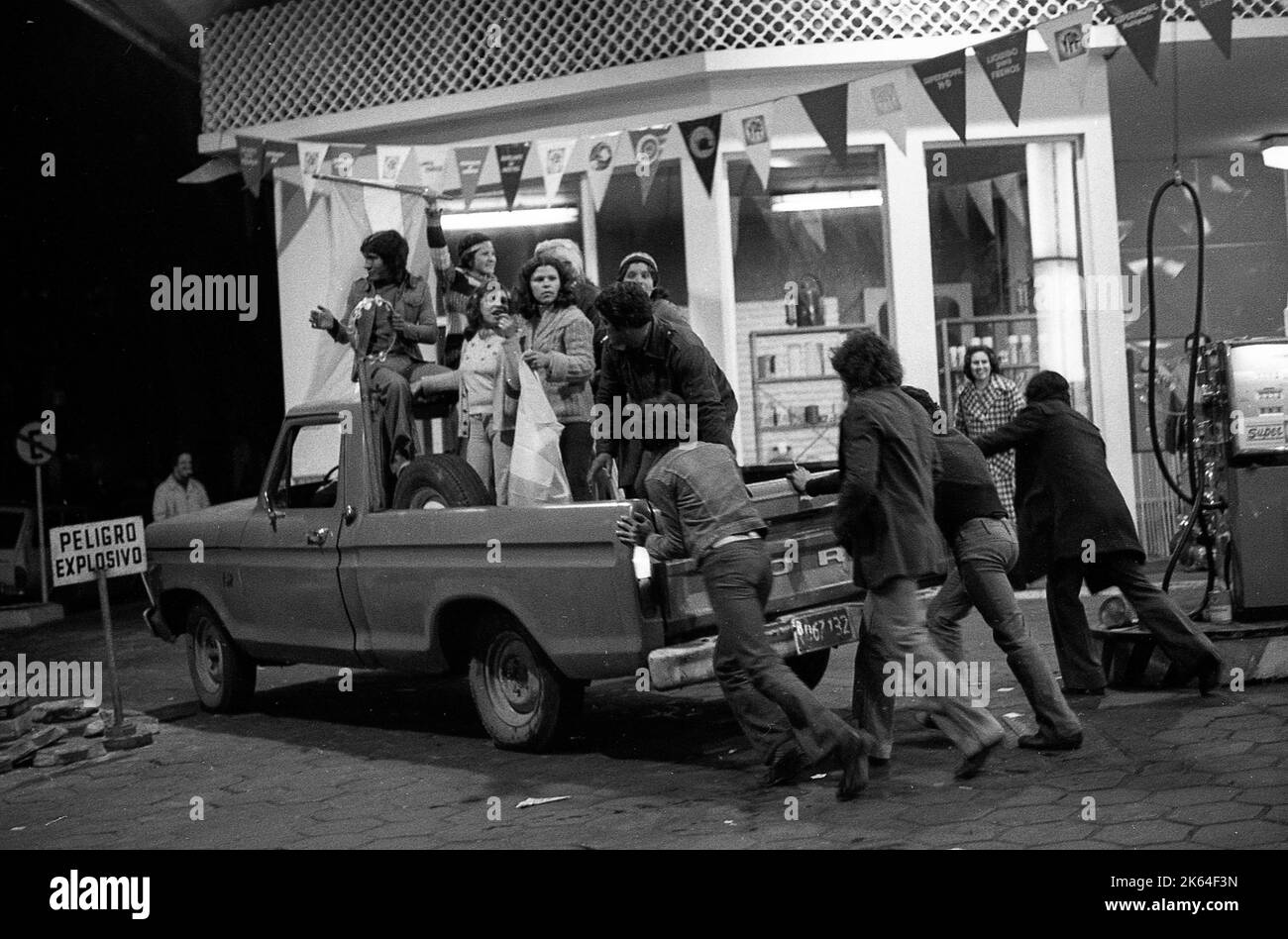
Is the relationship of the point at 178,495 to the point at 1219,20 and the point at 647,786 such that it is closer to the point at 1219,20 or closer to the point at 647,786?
the point at 647,786

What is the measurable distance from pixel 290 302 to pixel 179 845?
862 cm

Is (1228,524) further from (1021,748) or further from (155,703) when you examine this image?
(155,703)

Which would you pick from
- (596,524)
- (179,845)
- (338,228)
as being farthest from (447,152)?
(179,845)

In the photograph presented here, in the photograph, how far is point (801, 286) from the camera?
43.7ft

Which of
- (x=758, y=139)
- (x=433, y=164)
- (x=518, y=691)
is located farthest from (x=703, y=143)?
(x=518, y=691)

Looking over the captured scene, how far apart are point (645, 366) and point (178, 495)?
10566mm

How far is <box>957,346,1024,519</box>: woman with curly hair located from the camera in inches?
444

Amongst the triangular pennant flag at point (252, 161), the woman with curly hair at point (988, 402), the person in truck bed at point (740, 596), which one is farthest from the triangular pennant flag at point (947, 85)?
the triangular pennant flag at point (252, 161)

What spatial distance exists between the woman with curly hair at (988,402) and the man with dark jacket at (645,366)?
15.4ft

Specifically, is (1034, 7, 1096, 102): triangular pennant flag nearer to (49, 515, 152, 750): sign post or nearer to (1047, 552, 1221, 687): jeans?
(1047, 552, 1221, 687): jeans

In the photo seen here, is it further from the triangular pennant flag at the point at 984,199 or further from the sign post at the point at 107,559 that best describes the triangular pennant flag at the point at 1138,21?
the sign post at the point at 107,559

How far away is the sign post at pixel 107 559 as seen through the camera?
8055 mm

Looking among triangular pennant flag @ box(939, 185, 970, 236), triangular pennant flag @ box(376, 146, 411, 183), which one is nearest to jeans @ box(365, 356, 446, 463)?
triangular pennant flag @ box(376, 146, 411, 183)
